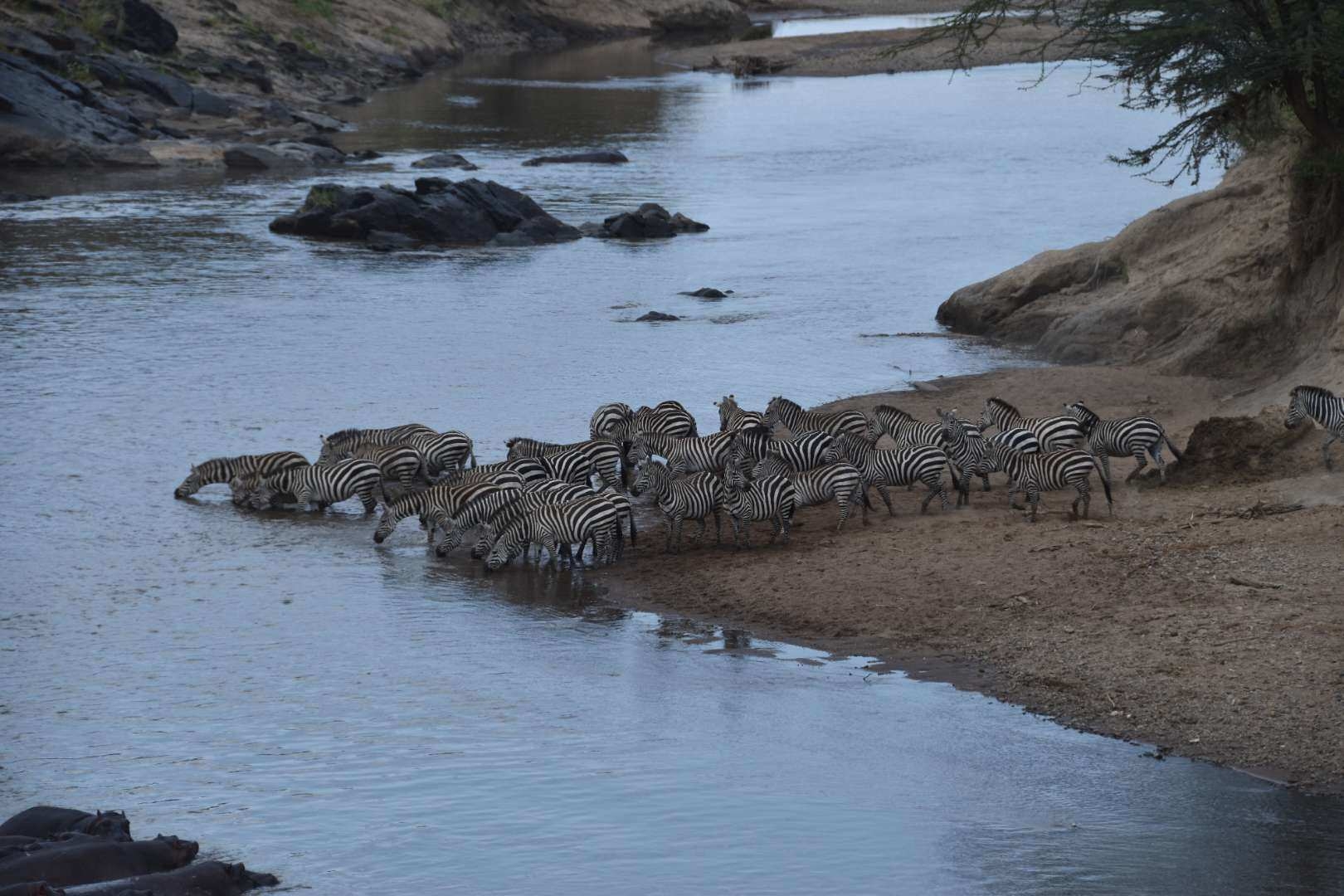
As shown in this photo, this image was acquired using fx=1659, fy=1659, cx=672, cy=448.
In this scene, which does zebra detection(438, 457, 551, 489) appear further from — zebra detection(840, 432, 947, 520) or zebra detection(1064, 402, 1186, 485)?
zebra detection(1064, 402, 1186, 485)

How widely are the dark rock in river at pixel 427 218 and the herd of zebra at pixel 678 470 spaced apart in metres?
21.0

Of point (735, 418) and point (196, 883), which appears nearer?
point (196, 883)

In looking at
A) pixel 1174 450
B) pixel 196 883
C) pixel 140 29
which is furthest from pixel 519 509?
pixel 140 29

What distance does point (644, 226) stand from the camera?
4184 cm

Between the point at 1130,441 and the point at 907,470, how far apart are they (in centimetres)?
262

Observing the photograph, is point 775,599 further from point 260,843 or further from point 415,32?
point 415,32

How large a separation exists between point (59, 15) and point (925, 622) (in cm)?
5242

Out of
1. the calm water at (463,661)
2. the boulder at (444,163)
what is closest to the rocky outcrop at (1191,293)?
the calm water at (463,661)

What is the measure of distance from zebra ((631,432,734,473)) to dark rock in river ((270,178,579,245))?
21.8m

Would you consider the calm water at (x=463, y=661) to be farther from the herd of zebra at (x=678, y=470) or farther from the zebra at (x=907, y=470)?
the zebra at (x=907, y=470)

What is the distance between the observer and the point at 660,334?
30438 mm

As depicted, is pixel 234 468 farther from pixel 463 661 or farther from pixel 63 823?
pixel 63 823

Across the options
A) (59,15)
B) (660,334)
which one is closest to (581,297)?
(660,334)

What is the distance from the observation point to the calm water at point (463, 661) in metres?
10.8
